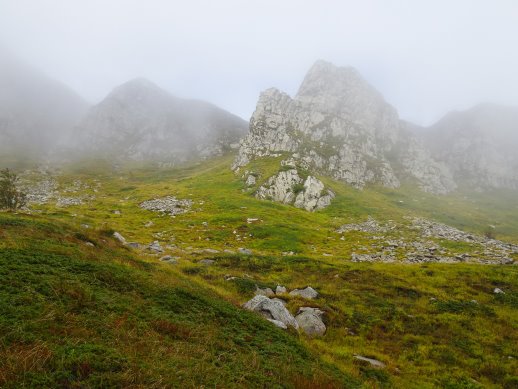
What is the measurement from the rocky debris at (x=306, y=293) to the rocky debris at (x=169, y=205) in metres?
54.7

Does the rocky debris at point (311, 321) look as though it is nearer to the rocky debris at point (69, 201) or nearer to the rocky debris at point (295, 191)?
the rocky debris at point (295, 191)

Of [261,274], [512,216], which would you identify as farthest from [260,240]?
[512,216]

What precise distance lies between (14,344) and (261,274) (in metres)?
23.6

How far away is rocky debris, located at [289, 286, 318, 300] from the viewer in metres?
24.1

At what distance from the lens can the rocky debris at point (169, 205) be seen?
78194mm

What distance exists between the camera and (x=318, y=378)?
1099 centimetres

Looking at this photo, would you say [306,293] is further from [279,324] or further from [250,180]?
[250,180]

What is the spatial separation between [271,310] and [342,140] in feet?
479

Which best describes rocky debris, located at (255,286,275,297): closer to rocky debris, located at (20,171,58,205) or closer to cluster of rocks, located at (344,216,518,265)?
cluster of rocks, located at (344,216,518,265)

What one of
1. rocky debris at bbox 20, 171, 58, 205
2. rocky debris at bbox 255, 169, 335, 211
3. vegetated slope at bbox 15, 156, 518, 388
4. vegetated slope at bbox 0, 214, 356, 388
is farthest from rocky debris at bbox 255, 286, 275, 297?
rocky debris at bbox 20, 171, 58, 205

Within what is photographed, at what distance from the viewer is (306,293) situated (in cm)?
2466

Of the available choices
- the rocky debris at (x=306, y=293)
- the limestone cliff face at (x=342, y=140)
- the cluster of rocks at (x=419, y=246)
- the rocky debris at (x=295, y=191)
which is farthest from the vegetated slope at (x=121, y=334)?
the limestone cliff face at (x=342, y=140)

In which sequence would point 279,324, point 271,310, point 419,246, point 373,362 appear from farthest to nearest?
point 419,246, point 271,310, point 279,324, point 373,362

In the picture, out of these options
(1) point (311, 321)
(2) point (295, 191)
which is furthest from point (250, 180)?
(1) point (311, 321)
